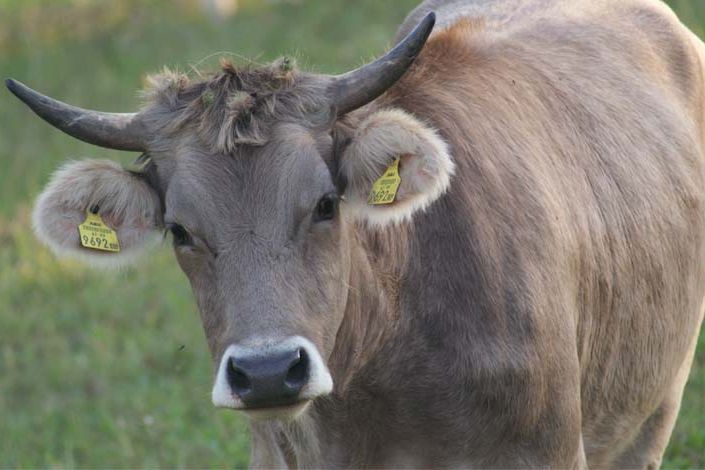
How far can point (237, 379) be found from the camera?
4.70m

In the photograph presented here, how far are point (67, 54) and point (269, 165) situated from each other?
10.9 m

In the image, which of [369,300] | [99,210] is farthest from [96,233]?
[369,300]

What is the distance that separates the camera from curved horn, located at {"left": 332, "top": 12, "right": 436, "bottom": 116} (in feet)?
16.9

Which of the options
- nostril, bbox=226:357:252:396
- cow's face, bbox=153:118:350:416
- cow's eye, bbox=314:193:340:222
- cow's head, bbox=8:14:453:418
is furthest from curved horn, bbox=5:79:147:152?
nostril, bbox=226:357:252:396

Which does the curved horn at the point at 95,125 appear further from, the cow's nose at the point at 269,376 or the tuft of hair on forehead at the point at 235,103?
the cow's nose at the point at 269,376

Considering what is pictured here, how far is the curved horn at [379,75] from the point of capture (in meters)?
5.15

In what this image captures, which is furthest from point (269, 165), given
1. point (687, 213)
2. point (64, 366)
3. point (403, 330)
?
point (64, 366)

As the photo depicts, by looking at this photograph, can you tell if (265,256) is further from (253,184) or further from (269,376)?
(269,376)

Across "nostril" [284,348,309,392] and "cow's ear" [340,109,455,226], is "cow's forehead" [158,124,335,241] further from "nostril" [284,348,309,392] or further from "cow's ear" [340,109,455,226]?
"nostril" [284,348,309,392]

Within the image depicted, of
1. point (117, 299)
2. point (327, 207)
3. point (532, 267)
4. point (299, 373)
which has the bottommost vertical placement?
point (299, 373)

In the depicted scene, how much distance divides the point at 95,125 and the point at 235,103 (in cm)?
57

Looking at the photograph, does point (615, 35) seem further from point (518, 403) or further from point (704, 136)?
point (518, 403)

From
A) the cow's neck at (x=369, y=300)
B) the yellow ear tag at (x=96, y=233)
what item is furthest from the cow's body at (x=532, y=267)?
the yellow ear tag at (x=96, y=233)

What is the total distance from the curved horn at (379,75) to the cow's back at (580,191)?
40cm
